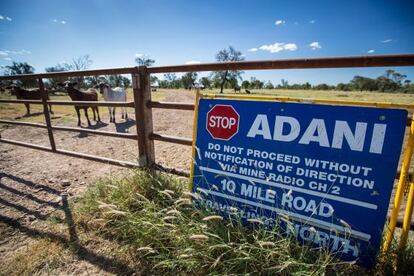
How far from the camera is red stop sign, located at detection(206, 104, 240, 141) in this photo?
2115mm

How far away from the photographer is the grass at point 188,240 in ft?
5.28

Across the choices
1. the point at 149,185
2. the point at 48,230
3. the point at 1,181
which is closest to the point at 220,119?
the point at 149,185

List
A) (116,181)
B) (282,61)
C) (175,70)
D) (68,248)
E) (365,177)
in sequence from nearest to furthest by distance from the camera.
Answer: (365,177)
(282,61)
(68,248)
(175,70)
(116,181)

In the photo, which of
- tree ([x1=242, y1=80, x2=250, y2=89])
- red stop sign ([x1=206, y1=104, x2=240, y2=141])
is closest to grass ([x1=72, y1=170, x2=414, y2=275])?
red stop sign ([x1=206, y1=104, x2=240, y2=141])

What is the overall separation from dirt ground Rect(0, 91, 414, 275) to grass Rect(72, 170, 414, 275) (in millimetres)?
252

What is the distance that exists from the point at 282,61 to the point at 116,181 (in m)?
2.38

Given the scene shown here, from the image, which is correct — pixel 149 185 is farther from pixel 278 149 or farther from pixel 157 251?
pixel 278 149

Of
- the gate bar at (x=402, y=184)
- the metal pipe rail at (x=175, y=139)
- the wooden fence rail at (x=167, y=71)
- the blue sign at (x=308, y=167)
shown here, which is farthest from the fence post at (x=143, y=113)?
the gate bar at (x=402, y=184)

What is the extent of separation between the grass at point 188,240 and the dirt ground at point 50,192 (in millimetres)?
252

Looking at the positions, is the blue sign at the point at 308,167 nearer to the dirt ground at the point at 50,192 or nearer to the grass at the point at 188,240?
the grass at the point at 188,240

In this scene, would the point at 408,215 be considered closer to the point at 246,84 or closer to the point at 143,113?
the point at 143,113

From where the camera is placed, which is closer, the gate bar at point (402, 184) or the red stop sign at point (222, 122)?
the gate bar at point (402, 184)

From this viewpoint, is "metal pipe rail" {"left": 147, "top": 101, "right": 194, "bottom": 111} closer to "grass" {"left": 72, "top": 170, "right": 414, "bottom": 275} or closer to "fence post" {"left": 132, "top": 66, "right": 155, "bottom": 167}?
"fence post" {"left": 132, "top": 66, "right": 155, "bottom": 167}

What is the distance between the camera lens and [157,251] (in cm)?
189
